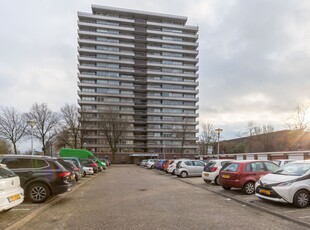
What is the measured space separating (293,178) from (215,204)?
2.69 metres

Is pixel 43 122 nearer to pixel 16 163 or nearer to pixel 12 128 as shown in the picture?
pixel 12 128

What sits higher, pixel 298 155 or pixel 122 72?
pixel 122 72

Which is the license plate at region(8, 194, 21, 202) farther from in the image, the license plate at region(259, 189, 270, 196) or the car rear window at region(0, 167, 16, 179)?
the license plate at region(259, 189, 270, 196)

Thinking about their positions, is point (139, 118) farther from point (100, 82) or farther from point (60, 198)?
point (60, 198)

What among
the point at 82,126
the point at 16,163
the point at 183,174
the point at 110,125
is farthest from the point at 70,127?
the point at 16,163

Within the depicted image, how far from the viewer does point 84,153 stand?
35.9 meters

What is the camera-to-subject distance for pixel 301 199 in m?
8.61

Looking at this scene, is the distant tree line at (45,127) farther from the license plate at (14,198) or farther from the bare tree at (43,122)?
the license plate at (14,198)

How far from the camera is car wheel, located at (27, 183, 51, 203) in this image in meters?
9.76

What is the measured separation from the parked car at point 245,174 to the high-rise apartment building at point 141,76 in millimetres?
71716

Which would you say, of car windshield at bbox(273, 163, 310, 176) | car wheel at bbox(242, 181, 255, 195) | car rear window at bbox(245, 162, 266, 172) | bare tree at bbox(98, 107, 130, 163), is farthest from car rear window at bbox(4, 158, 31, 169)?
bare tree at bbox(98, 107, 130, 163)

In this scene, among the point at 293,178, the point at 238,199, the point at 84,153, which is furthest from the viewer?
the point at 84,153

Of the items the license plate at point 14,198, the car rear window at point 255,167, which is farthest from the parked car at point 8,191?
the car rear window at point 255,167

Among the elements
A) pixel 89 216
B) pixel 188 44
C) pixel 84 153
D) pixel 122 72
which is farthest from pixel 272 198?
pixel 188 44
